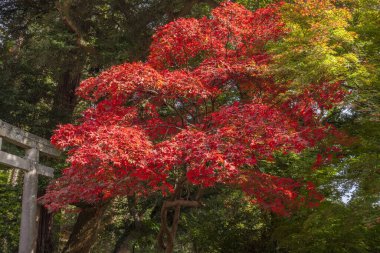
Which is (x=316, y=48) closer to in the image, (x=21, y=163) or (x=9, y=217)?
(x=21, y=163)

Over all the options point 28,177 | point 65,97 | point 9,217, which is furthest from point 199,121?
point 9,217

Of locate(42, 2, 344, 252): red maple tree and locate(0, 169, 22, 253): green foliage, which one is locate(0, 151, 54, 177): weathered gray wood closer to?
locate(42, 2, 344, 252): red maple tree

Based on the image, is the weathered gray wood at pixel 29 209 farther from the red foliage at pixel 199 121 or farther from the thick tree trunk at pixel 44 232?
the thick tree trunk at pixel 44 232

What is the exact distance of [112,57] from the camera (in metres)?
8.98

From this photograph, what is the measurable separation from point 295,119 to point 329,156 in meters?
0.74

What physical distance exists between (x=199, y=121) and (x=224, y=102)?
1.15 metres

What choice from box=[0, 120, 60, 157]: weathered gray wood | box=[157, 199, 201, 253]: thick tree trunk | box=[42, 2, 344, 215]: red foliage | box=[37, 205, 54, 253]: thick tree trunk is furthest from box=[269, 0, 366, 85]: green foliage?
box=[37, 205, 54, 253]: thick tree trunk

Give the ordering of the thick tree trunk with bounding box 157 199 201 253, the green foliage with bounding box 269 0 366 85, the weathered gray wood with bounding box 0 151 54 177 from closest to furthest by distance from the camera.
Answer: the green foliage with bounding box 269 0 366 85 → the thick tree trunk with bounding box 157 199 201 253 → the weathered gray wood with bounding box 0 151 54 177

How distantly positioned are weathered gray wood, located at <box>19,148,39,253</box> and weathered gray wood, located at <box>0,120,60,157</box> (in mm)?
146

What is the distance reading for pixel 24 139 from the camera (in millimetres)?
7820

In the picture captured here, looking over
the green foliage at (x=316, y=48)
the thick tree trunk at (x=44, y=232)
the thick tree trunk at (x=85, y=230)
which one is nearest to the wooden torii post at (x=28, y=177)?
the thick tree trunk at (x=85, y=230)

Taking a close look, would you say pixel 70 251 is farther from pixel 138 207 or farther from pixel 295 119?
pixel 295 119

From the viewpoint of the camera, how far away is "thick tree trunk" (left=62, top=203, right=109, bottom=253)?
29.8 ft

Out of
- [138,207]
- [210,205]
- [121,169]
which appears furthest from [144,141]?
[138,207]
